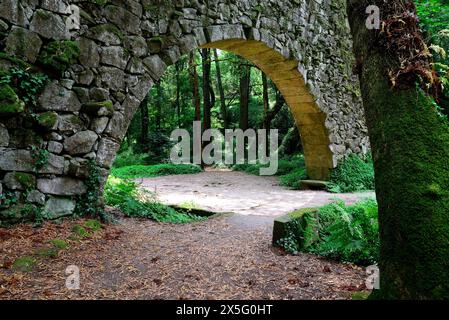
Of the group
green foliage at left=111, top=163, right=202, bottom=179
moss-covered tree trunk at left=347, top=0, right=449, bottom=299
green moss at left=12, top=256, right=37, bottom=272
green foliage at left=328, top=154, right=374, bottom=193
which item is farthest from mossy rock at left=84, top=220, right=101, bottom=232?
green foliage at left=111, top=163, right=202, bottom=179

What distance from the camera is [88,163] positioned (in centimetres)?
411

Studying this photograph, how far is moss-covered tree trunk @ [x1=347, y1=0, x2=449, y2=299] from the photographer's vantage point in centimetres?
164

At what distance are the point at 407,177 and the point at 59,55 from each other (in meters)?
3.75

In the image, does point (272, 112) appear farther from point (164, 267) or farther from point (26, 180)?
point (164, 267)

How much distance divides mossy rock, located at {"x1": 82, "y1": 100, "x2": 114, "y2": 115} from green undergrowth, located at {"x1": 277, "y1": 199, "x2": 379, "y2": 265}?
8.86 feet

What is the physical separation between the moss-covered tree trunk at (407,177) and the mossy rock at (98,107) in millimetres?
3199

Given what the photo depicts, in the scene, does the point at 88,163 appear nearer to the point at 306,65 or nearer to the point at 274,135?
the point at 306,65

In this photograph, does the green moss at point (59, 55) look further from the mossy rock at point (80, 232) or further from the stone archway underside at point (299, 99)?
the stone archway underside at point (299, 99)

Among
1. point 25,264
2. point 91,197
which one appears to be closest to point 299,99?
point 91,197

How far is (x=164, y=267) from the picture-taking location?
3.01 m

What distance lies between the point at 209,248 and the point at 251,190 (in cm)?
502

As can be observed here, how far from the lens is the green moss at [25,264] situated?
2.64 meters

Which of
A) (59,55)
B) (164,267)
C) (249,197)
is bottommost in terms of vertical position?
(249,197)

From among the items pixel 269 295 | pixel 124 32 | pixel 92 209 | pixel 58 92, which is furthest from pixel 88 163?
pixel 269 295
